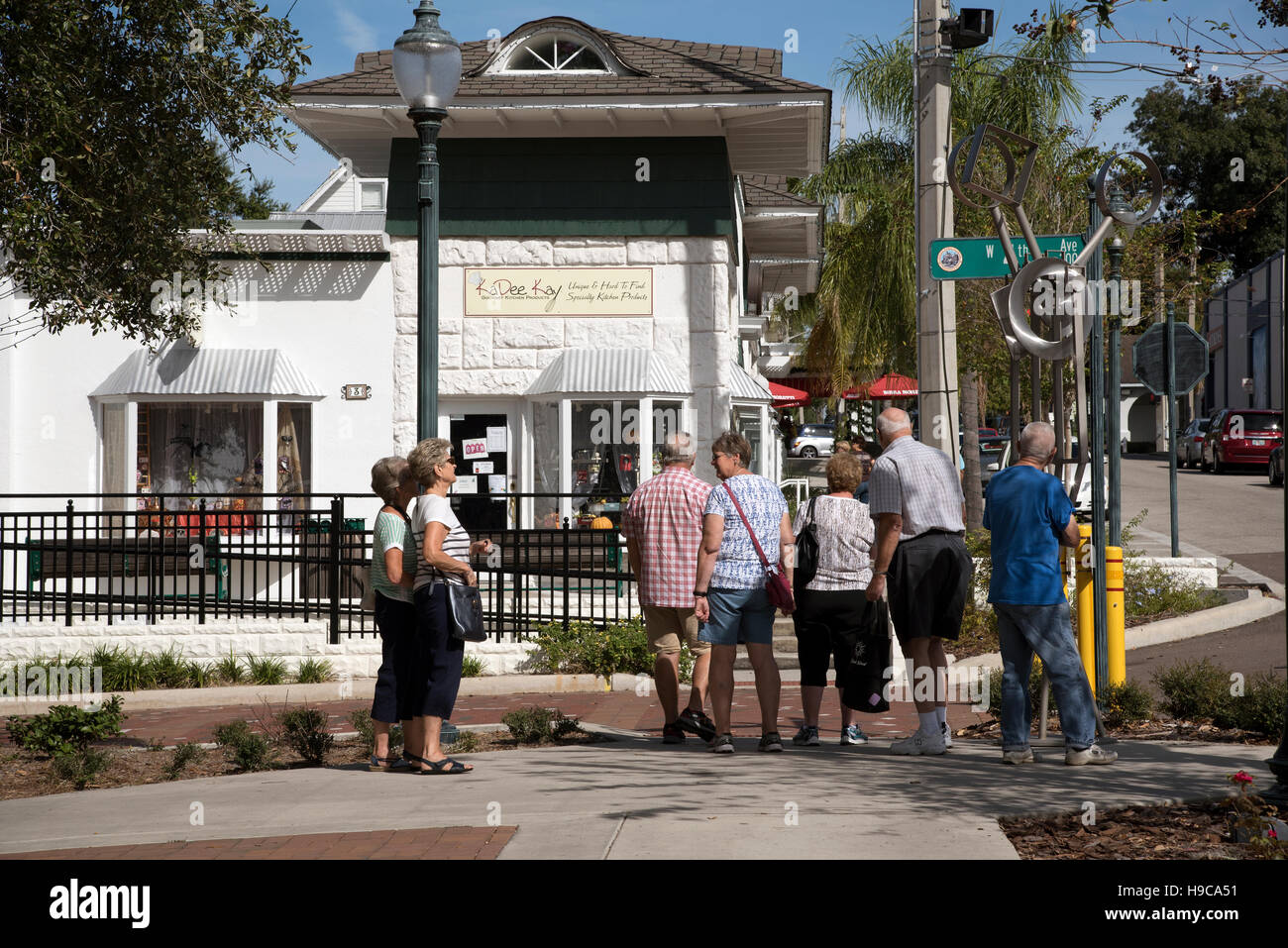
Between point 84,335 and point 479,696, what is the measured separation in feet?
25.6

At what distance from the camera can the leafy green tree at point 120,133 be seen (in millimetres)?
8336

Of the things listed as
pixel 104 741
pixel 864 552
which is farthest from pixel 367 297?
pixel 864 552

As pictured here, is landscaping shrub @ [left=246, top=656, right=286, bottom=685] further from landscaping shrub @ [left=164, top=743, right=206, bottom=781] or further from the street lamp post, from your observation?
the street lamp post

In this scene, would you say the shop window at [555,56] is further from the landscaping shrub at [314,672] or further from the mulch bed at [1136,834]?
the mulch bed at [1136,834]

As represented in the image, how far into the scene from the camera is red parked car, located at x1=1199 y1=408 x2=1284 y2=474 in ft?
112

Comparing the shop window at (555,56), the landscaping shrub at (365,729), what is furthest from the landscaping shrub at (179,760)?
the shop window at (555,56)

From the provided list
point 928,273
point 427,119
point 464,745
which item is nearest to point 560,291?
point 928,273

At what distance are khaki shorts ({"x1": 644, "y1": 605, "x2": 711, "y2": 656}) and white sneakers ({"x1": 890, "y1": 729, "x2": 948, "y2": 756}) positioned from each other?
1397 millimetres

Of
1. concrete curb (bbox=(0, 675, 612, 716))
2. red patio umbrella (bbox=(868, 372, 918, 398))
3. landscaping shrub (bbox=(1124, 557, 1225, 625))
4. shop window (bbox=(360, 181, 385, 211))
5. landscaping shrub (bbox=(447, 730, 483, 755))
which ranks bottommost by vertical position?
concrete curb (bbox=(0, 675, 612, 716))

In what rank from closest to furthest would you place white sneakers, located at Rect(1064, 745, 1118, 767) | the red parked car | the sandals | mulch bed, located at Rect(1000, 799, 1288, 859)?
1. mulch bed, located at Rect(1000, 799, 1288, 859)
2. white sneakers, located at Rect(1064, 745, 1118, 767)
3. the sandals
4. the red parked car

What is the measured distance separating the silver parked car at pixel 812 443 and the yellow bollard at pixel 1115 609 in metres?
40.1

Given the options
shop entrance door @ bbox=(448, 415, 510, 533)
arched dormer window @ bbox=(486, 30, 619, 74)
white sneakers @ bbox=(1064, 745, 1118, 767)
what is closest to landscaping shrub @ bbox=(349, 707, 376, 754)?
white sneakers @ bbox=(1064, 745, 1118, 767)

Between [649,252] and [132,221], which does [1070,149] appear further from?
[132,221]
